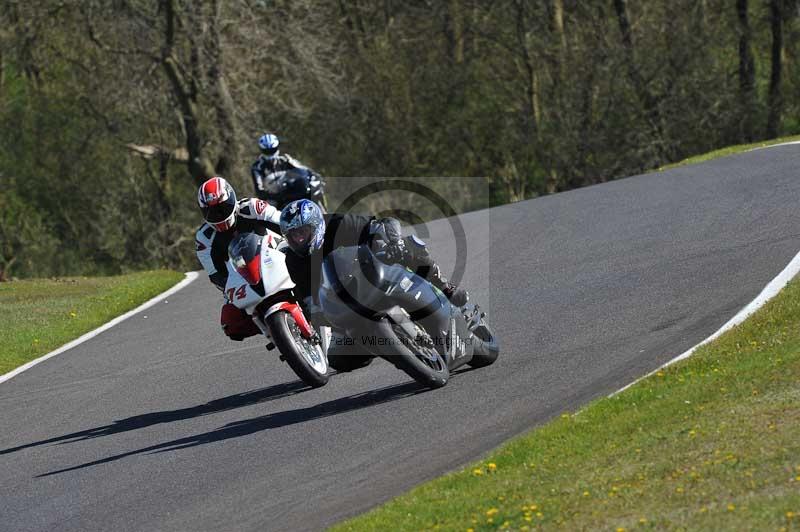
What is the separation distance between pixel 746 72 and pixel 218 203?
2551 cm

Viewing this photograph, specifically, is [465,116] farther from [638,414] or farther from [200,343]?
[638,414]

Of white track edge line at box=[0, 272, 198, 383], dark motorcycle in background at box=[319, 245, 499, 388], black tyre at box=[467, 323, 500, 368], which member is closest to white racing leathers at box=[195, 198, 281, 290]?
dark motorcycle in background at box=[319, 245, 499, 388]

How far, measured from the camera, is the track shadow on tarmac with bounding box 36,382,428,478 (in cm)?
903

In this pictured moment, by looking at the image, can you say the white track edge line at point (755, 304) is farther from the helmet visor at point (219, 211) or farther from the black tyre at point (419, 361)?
the helmet visor at point (219, 211)

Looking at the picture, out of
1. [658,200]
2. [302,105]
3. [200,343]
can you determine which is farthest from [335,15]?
[200,343]

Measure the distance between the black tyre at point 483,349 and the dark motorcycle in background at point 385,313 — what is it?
49cm

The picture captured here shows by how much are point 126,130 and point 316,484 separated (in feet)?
87.2

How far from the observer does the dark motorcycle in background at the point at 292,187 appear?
14.6 metres

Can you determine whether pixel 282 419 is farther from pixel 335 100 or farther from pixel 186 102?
pixel 335 100

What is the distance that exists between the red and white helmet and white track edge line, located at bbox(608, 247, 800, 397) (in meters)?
3.44

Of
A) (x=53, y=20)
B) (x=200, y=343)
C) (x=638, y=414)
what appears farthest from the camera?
(x=53, y=20)

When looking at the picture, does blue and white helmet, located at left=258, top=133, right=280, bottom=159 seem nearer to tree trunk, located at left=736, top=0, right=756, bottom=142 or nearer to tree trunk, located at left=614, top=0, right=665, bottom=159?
tree trunk, located at left=614, top=0, right=665, bottom=159

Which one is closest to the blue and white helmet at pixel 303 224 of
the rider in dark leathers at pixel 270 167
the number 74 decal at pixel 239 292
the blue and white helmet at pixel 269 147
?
the number 74 decal at pixel 239 292

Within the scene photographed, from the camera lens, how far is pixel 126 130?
33.0 m
